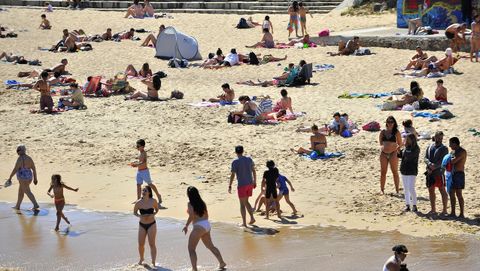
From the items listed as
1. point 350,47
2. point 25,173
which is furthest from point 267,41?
point 25,173

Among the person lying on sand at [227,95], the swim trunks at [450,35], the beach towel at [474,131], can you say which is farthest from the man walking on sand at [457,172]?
the swim trunks at [450,35]

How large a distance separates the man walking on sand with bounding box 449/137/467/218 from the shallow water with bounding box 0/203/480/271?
0.88m

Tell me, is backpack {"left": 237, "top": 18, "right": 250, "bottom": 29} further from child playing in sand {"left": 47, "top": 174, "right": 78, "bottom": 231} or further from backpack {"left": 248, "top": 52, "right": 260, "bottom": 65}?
child playing in sand {"left": 47, "top": 174, "right": 78, "bottom": 231}

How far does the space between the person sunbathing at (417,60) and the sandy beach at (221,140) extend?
44 cm

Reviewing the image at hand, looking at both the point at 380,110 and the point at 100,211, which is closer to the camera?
the point at 100,211

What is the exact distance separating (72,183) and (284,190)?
475 centimetres

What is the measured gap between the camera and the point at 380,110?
23016mm

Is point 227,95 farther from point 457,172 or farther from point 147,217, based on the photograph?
point 147,217

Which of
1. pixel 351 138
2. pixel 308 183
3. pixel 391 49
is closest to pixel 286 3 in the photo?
pixel 391 49

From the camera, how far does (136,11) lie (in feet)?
131

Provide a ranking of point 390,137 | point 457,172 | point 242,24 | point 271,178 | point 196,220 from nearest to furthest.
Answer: point 196,220, point 457,172, point 271,178, point 390,137, point 242,24

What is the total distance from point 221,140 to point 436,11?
1327 cm

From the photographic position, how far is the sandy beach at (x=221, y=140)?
16.9 metres

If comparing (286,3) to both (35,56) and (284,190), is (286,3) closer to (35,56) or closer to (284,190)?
(35,56)
